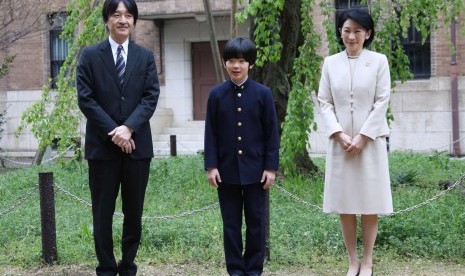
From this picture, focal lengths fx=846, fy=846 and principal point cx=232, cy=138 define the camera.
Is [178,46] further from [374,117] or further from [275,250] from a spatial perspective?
Result: [374,117]

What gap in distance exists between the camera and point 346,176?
6.62 metres

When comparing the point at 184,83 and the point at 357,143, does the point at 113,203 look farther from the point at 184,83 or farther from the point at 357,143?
the point at 184,83

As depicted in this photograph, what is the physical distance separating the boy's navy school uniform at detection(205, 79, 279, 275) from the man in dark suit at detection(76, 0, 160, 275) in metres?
0.52

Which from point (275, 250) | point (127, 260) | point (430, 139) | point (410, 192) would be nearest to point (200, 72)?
point (430, 139)

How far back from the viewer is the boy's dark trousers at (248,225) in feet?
21.2

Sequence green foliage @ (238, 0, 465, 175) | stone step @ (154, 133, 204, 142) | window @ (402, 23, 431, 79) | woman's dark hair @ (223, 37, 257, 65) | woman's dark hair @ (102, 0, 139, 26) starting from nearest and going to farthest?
woman's dark hair @ (223, 37, 257, 65), woman's dark hair @ (102, 0, 139, 26), green foliage @ (238, 0, 465, 175), window @ (402, 23, 431, 79), stone step @ (154, 133, 204, 142)

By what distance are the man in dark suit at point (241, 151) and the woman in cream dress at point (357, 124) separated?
55 centimetres

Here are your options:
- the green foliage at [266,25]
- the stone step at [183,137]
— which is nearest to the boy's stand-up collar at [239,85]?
the green foliage at [266,25]

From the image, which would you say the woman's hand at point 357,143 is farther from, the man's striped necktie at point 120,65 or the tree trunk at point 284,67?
the tree trunk at point 284,67

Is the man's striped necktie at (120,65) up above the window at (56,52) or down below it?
below

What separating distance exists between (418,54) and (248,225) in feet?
49.2

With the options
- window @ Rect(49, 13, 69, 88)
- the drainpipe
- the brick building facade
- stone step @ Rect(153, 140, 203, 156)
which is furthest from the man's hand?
window @ Rect(49, 13, 69, 88)

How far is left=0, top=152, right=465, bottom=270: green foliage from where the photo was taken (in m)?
8.02

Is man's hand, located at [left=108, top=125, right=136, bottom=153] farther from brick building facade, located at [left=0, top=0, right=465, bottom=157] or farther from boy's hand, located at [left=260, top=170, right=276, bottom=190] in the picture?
brick building facade, located at [left=0, top=0, right=465, bottom=157]
